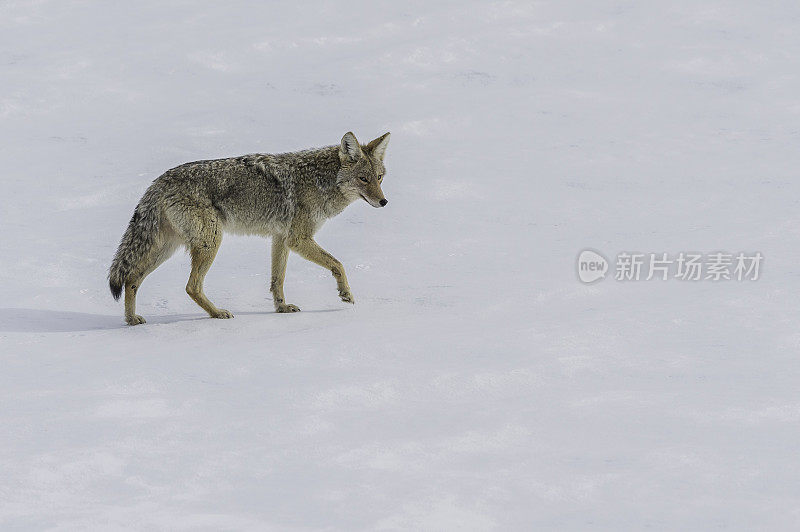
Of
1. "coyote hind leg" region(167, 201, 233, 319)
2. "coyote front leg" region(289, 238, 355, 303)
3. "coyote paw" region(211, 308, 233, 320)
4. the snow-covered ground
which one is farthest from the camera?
"coyote front leg" region(289, 238, 355, 303)

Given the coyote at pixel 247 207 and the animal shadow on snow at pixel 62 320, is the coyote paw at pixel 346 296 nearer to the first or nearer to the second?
the coyote at pixel 247 207

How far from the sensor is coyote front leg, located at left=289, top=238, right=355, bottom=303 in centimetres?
935

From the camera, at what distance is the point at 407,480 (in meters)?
5.41

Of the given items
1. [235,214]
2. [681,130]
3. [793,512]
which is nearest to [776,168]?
[681,130]

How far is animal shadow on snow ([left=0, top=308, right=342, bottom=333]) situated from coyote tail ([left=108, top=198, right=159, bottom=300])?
12.1 inches

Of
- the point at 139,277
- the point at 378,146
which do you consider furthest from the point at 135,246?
the point at 378,146

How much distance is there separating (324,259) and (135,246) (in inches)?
66.3

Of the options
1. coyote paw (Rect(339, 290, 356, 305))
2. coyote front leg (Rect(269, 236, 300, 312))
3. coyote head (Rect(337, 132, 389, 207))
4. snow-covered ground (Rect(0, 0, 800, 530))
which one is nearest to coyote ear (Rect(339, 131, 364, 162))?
coyote head (Rect(337, 132, 389, 207))

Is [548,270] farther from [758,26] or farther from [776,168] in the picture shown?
[758,26]

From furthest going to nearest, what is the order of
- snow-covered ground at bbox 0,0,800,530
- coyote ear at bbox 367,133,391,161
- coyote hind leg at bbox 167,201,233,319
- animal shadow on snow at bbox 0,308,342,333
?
1. coyote ear at bbox 367,133,391,161
2. coyote hind leg at bbox 167,201,233,319
3. animal shadow on snow at bbox 0,308,342,333
4. snow-covered ground at bbox 0,0,800,530

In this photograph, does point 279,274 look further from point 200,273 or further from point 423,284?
point 423,284

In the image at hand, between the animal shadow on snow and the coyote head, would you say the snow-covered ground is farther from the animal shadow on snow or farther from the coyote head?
the coyote head

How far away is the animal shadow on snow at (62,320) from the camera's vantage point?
8.63 meters

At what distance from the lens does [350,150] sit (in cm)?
953
